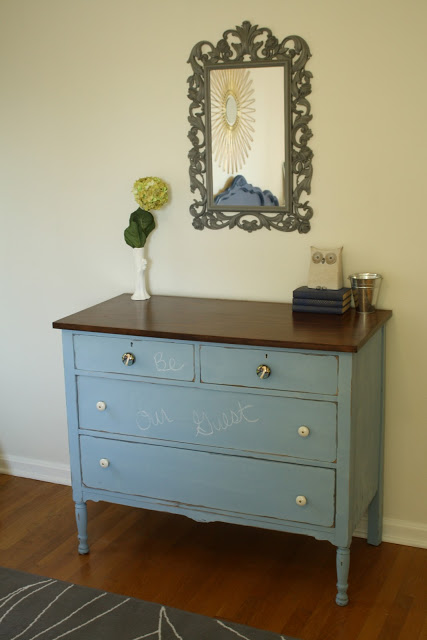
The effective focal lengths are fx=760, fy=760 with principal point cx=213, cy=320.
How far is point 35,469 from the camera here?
136 inches

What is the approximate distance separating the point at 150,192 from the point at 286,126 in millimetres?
559

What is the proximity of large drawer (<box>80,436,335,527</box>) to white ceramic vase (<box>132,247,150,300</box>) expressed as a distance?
0.59 m

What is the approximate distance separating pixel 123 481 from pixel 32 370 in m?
0.90

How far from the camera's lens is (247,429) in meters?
2.48

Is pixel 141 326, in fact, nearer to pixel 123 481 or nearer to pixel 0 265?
pixel 123 481

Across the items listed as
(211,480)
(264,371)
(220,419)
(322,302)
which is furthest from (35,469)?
(322,302)

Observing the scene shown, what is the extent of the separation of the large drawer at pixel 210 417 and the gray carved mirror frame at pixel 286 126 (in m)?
0.70

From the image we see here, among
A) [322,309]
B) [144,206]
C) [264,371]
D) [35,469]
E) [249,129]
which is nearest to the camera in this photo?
[264,371]

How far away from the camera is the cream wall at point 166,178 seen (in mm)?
2586

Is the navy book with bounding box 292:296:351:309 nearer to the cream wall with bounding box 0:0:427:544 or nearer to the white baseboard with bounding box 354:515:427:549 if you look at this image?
the cream wall with bounding box 0:0:427:544

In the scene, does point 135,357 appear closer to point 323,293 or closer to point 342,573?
point 323,293

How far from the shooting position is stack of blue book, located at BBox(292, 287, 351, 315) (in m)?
2.58

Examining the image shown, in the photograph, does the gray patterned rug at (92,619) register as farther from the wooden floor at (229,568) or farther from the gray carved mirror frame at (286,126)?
the gray carved mirror frame at (286,126)

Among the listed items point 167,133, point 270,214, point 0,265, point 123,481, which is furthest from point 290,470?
point 0,265
